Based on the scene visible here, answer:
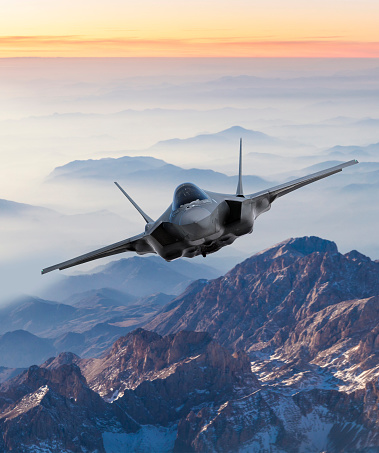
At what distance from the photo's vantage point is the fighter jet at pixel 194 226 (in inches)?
3743

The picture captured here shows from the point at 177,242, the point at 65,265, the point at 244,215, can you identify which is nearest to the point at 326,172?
the point at 244,215

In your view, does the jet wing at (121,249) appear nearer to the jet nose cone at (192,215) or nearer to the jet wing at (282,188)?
the jet nose cone at (192,215)

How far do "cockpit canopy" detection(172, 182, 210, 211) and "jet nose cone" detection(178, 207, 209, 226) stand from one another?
7.69 feet

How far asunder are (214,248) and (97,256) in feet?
43.8

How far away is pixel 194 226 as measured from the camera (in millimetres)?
94188

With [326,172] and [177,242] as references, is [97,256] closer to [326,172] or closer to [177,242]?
[177,242]

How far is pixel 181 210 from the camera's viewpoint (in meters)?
96.9

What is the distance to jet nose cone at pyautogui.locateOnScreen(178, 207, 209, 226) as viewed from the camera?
9450cm

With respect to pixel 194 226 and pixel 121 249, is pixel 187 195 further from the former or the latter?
pixel 121 249

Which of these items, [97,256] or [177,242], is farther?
[97,256]

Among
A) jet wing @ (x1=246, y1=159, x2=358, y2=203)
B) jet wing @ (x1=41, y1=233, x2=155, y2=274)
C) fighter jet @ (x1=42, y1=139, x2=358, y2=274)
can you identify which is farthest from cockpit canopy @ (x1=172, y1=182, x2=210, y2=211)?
jet wing @ (x1=246, y1=159, x2=358, y2=203)

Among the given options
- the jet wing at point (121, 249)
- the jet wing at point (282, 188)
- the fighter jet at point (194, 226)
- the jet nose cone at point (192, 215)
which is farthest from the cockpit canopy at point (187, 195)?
the jet wing at point (282, 188)

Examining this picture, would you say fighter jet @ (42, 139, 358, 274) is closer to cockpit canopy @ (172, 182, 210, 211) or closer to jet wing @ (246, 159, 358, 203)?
cockpit canopy @ (172, 182, 210, 211)

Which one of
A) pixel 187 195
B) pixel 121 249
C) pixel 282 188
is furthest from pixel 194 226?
pixel 282 188
